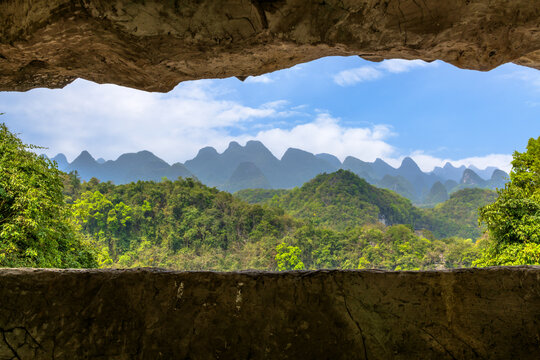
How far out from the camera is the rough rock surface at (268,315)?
124 cm

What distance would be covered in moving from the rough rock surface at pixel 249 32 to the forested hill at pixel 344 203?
2927 cm

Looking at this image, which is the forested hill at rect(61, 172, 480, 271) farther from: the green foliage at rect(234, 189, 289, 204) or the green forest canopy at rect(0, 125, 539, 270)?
the green foliage at rect(234, 189, 289, 204)

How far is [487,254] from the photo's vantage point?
666 centimetres

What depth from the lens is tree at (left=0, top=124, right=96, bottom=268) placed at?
4.71 metres

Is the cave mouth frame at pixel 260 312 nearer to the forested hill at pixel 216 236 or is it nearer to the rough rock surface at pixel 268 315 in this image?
the rough rock surface at pixel 268 315

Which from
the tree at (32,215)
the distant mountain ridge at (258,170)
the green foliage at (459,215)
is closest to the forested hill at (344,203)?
the green foliage at (459,215)

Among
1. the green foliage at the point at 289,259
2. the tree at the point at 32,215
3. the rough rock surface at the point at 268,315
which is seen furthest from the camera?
the green foliage at the point at 289,259

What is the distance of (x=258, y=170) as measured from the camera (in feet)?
255

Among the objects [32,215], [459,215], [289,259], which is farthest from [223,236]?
[459,215]

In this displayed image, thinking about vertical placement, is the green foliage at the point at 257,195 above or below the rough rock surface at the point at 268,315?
below

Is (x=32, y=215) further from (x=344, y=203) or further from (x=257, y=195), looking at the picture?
(x=257, y=195)

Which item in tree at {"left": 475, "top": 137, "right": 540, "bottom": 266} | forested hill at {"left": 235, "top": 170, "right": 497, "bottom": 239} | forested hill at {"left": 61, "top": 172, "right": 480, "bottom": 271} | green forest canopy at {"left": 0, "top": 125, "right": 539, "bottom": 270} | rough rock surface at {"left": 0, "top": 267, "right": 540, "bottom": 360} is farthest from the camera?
forested hill at {"left": 235, "top": 170, "right": 497, "bottom": 239}

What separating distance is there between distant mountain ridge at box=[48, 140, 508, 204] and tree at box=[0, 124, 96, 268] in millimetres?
65144

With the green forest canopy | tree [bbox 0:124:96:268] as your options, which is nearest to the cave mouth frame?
tree [bbox 0:124:96:268]
